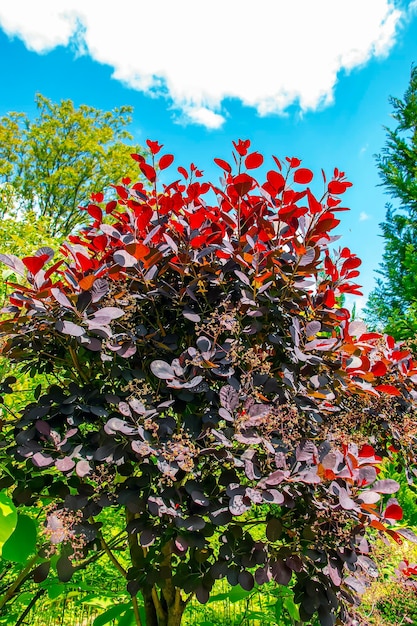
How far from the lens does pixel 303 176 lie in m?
1.53

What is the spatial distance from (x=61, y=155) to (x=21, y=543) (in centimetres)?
1681

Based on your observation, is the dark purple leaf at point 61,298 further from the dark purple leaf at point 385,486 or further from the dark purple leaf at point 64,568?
the dark purple leaf at point 385,486

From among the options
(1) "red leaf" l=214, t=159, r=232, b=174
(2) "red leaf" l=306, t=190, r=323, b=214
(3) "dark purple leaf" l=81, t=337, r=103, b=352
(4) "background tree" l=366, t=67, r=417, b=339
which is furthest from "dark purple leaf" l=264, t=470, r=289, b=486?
(4) "background tree" l=366, t=67, r=417, b=339

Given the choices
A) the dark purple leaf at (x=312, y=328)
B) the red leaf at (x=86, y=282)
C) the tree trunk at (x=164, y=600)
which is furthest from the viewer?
the tree trunk at (x=164, y=600)

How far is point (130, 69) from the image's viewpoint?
29.3 feet

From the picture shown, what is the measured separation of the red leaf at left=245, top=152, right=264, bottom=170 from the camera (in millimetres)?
1545

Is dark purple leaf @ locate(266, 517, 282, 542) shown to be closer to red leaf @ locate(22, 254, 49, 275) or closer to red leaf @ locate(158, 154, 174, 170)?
red leaf @ locate(22, 254, 49, 275)

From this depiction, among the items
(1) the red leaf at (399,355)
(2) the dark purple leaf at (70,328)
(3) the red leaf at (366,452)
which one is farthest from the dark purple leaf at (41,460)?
(1) the red leaf at (399,355)

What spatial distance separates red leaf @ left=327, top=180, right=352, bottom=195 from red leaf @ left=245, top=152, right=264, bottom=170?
9.9 inches

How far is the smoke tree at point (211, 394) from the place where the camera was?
1.31m

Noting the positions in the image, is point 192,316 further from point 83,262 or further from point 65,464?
point 65,464

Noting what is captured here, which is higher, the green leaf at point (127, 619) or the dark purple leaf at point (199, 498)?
the dark purple leaf at point (199, 498)

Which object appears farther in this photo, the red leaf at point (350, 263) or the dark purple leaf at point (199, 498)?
the red leaf at point (350, 263)

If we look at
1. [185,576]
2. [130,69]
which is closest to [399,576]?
[185,576]
